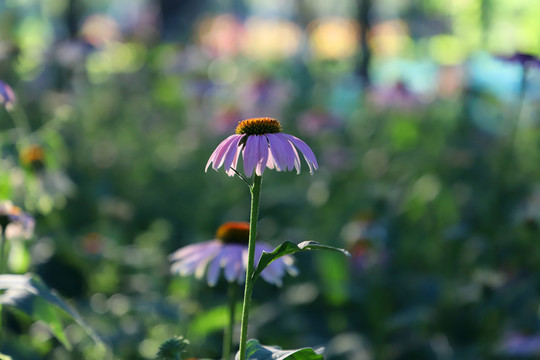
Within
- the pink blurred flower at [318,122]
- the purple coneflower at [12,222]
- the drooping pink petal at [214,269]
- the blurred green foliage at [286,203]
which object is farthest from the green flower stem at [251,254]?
the pink blurred flower at [318,122]

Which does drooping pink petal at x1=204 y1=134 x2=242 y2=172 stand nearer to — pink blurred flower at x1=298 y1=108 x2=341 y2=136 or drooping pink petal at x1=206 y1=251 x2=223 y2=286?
drooping pink petal at x1=206 y1=251 x2=223 y2=286

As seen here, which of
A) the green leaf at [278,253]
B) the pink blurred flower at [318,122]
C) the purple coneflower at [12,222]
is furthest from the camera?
the pink blurred flower at [318,122]

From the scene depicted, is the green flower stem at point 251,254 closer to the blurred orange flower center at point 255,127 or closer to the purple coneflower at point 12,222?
the blurred orange flower center at point 255,127

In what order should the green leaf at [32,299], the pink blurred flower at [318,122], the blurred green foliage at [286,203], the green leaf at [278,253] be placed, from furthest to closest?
the pink blurred flower at [318,122]
the blurred green foliage at [286,203]
the green leaf at [32,299]
the green leaf at [278,253]

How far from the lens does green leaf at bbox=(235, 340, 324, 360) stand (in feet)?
2.90

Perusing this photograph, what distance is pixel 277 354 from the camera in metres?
0.91

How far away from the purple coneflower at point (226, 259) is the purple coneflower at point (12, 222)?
0.29 metres

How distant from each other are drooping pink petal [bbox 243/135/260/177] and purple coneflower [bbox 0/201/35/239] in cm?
61

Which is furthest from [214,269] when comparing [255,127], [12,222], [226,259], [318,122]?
[318,122]

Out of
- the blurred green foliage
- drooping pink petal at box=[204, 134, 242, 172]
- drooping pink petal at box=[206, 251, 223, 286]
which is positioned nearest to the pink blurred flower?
the blurred green foliage

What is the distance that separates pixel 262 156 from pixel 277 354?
0.85 feet

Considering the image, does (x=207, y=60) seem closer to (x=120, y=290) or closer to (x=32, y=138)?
(x=120, y=290)

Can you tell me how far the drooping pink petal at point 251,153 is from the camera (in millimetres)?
Answer: 882

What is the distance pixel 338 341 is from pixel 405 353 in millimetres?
224
